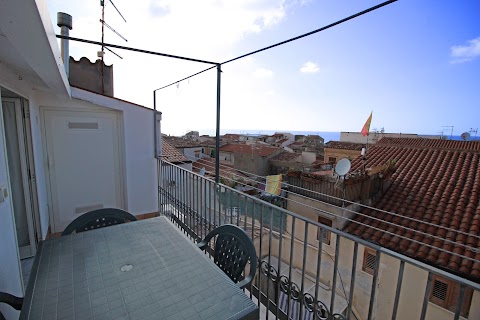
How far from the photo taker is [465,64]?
1034cm

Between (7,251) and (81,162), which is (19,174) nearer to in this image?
(81,162)

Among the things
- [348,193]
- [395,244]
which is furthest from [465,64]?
[395,244]

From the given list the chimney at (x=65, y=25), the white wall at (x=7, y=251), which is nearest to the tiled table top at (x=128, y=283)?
the white wall at (x=7, y=251)

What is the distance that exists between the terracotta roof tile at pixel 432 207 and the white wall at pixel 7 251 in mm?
4316

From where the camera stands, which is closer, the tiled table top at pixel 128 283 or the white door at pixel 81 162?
the tiled table top at pixel 128 283

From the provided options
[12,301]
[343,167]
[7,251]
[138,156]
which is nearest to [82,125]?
[138,156]

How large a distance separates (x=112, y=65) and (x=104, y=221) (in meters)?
4.56

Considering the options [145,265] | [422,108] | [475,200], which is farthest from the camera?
[422,108]

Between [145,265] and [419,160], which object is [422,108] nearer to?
[419,160]

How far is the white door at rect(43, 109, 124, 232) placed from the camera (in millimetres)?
3574

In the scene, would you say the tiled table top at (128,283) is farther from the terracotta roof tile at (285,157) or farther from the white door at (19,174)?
the terracotta roof tile at (285,157)

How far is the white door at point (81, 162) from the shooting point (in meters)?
3.57

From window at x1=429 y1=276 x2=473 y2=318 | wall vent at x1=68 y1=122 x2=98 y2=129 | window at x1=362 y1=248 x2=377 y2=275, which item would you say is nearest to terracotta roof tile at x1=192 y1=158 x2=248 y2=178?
wall vent at x1=68 y1=122 x2=98 y2=129

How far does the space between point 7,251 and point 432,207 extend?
856 cm
